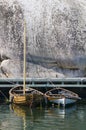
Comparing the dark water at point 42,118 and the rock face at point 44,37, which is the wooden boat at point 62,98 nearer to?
the dark water at point 42,118

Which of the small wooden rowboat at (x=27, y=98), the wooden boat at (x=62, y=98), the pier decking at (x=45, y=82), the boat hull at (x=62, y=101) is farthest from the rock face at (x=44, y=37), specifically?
the boat hull at (x=62, y=101)

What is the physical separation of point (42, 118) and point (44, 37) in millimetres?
15953

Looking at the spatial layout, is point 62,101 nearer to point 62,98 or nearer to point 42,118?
point 62,98

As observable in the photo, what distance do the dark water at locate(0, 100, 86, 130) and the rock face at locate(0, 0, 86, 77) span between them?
7882mm

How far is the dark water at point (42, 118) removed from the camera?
101ft

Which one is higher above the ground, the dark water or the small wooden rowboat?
the small wooden rowboat

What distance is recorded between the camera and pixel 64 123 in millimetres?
32031

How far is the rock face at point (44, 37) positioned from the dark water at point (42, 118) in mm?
7882

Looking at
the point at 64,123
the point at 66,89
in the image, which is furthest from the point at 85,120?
the point at 66,89

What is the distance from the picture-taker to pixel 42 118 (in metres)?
34.1

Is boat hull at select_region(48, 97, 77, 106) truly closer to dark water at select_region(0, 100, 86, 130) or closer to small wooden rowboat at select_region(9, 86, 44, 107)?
dark water at select_region(0, 100, 86, 130)

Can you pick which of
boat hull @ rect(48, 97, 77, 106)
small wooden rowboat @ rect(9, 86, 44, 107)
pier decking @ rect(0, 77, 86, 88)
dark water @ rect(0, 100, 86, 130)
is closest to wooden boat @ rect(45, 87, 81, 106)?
boat hull @ rect(48, 97, 77, 106)

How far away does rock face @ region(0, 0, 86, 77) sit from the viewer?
47.3 metres

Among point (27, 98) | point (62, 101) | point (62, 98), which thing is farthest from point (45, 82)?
point (27, 98)
